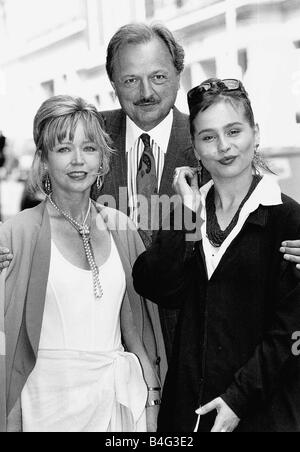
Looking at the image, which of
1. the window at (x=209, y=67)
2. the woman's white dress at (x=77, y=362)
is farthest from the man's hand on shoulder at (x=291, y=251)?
the window at (x=209, y=67)

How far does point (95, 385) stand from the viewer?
2.07 m

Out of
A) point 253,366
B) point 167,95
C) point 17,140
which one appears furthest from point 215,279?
point 17,140

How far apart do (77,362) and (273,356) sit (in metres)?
0.61

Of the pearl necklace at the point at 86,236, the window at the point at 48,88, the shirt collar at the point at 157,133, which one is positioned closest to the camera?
the pearl necklace at the point at 86,236

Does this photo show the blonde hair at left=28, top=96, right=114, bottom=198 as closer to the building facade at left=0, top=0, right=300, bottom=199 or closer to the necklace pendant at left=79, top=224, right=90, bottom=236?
the necklace pendant at left=79, top=224, right=90, bottom=236

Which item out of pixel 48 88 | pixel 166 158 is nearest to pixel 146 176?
pixel 166 158

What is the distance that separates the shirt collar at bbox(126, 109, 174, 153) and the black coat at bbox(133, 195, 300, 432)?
0.60 metres

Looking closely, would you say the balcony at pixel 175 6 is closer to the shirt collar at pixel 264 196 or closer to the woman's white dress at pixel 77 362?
the shirt collar at pixel 264 196

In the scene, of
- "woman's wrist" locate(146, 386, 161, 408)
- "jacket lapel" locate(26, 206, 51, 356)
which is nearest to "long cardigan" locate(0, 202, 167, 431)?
"jacket lapel" locate(26, 206, 51, 356)

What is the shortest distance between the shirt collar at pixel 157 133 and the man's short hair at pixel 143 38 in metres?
0.20

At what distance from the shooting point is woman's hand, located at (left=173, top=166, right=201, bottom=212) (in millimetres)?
2037

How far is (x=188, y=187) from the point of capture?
82.0 inches

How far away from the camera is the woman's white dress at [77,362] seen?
204cm

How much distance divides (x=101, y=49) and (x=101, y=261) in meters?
0.96
